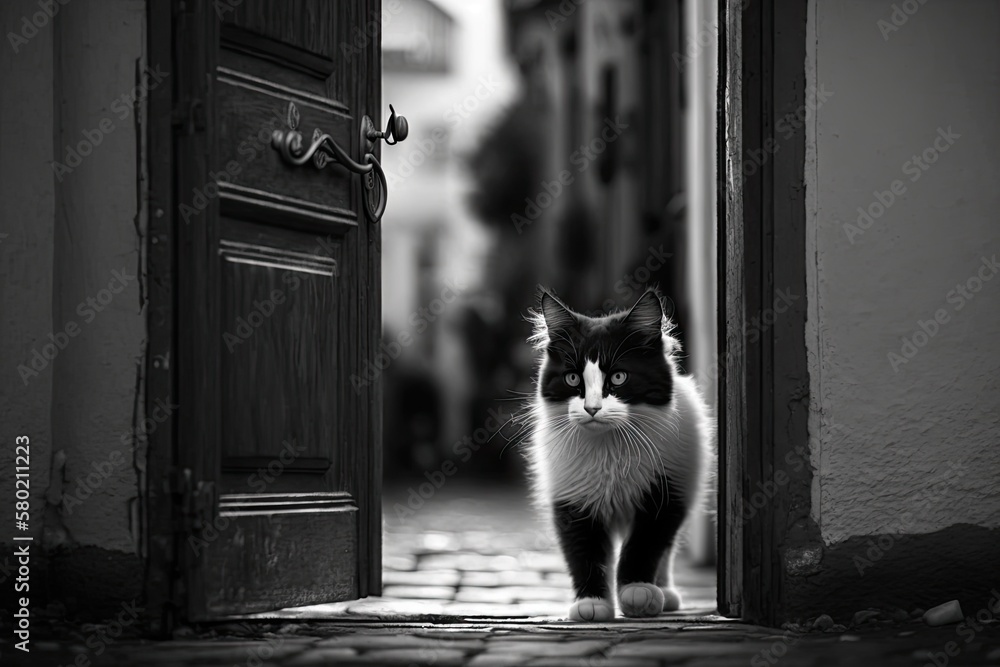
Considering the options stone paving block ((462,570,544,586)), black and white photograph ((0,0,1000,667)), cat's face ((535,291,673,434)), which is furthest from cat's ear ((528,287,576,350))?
Result: stone paving block ((462,570,544,586))

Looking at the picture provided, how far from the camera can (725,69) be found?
3795 millimetres

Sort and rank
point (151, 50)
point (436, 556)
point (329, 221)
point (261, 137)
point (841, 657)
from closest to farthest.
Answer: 1. point (841, 657)
2. point (151, 50)
3. point (261, 137)
4. point (329, 221)
5. point (436, 556)

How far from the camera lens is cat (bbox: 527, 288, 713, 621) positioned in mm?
3969

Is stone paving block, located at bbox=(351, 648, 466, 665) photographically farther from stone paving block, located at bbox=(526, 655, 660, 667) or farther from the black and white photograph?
stone paving block, located at bbox=(526, 655, 660, 667)

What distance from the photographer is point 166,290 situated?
322 centimetres

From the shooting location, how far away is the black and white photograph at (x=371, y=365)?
3.21 metres

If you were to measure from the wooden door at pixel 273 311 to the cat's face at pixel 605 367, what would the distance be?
0.71 m

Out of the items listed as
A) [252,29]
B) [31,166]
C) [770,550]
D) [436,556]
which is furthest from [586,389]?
[436,556]

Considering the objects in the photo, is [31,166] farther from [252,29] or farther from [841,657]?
[841,657]

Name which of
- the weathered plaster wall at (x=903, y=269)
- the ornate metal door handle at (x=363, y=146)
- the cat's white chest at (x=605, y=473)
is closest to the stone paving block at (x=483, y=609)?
the cat's white chest at (x=605, y=473)

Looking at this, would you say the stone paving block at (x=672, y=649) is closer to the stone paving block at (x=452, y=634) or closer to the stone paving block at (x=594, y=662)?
the stone paving block at (x=594, y=662)

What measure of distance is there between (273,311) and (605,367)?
1.26m

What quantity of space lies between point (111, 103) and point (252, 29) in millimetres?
519

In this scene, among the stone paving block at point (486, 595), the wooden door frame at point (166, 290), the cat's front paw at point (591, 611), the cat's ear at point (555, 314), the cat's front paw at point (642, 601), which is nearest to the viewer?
the wooden door frame at point (166, 290)
